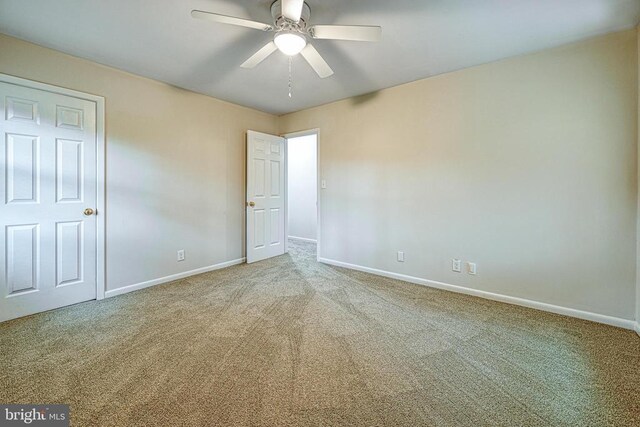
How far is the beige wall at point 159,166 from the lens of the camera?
8.86 ft

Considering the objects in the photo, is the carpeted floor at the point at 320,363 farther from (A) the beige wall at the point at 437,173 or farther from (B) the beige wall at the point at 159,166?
(B) the beige wall at the point at 159,166

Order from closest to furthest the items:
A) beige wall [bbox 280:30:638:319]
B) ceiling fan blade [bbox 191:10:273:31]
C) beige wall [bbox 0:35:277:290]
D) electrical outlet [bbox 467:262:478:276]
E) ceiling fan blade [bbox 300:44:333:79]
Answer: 1. ceiling fan blade [bbox 191:10:273:31]
2. ceiling fan blade [bbox 300:44:333:79]
3. beige wall [bbox 280:30:638:319]
4. beige wall [bbox 0:35:277:290]
5. electrical outlet [bbox 467:262:478:276]

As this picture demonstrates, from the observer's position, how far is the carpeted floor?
1377 millimetres

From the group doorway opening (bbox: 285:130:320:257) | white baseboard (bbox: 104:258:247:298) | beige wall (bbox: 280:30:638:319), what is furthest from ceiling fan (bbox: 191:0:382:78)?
doorway opening (bbox: 285:130:320:257)

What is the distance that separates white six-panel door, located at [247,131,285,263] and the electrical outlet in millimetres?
2918

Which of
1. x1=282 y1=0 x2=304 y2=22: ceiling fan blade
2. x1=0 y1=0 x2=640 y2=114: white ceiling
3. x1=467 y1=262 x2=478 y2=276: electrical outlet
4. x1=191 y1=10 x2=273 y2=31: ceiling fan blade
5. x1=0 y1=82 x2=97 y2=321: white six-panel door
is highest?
x1=0 y1=0 x2=640 y2=114: white ceiling

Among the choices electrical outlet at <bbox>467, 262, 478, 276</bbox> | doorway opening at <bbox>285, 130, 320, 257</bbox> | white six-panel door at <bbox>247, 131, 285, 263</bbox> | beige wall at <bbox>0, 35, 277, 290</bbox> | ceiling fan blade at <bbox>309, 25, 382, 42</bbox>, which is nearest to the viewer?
ceiling fan blade at <bbox>309, 25, 382, 42</bbox>

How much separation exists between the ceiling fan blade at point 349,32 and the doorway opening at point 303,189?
443 cm

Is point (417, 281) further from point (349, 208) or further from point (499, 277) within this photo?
point (349, 208)

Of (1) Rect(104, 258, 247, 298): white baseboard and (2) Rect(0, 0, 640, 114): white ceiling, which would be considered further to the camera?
(1) Rect(104, 258, 247, 298): white baseboard

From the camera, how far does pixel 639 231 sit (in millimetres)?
2137

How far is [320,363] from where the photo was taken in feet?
5.81

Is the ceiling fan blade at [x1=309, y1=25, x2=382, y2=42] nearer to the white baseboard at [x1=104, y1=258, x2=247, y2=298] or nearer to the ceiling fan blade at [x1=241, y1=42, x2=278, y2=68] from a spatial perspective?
the ceiling fan blade at [x1=241, y1=42, x2=278, y2=68]

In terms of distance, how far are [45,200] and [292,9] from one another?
2685mm
